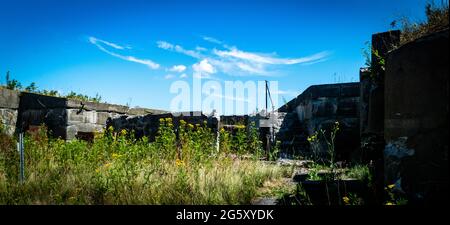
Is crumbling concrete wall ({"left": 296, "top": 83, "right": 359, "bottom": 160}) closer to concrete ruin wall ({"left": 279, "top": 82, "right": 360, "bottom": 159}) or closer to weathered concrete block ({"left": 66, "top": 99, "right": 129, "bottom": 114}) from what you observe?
concrete ruin wall ({"left": 279, "top": 82, "right": 360, "bottom": 159})

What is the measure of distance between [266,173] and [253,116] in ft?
12.7

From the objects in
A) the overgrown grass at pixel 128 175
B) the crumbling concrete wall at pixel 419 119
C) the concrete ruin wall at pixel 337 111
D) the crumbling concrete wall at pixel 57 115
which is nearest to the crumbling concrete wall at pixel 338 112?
the concrete ruin wall at pixel 337 111

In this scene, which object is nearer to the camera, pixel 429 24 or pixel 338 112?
pixel 429 24

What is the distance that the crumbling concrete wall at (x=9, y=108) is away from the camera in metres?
8.51

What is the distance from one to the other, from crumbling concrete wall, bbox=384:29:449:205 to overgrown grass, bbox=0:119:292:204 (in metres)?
1.74

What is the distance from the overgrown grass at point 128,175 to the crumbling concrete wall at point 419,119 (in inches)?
68.4

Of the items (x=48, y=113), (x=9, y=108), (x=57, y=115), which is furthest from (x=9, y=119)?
(x=57, y=115)

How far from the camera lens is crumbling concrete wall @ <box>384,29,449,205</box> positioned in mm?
2342

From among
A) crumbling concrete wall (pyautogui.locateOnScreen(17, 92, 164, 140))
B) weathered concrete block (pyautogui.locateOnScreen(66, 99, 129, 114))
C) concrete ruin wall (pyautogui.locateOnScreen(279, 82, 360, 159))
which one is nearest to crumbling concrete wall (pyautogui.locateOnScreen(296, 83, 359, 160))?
concrete ruin wall (pyautogui.locateOnScreen(279, 82, 360, 159))

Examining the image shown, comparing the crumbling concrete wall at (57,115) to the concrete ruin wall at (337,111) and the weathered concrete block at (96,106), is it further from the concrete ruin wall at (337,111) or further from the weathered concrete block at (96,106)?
the concrete ruin wall at (337,111)

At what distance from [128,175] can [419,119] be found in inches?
132

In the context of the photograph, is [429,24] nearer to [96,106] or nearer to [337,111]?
[337,111]

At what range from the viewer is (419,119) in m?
2.49
